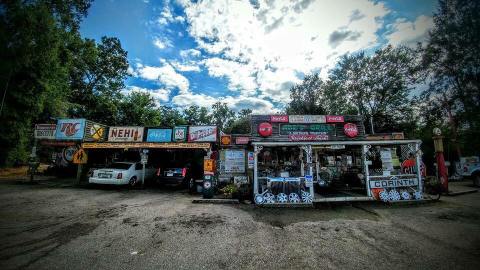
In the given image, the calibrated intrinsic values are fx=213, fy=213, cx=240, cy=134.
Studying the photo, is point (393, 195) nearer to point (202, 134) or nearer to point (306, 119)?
point (306, 119)

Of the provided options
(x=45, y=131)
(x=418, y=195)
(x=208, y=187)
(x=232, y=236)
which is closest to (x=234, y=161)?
(x=208, y=187)

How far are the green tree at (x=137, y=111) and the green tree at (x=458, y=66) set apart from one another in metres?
35.5

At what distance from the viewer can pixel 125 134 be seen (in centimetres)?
1509

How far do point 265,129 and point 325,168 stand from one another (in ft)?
18.6

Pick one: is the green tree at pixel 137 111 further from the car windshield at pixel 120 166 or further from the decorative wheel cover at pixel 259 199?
the decorative wheel cover at pixel 259 199

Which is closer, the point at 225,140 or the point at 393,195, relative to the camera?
the point at 393,195

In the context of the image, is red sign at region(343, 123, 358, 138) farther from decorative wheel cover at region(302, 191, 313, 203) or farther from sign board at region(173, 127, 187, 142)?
sign board at region(173, 127, 187, 142)

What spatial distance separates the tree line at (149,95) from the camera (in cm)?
1670

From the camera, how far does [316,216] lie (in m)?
7.93

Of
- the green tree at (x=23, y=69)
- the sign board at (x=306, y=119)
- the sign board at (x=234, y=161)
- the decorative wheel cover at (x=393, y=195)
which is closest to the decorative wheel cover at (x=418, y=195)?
the decorative wheel cover at (x=393, y=195)

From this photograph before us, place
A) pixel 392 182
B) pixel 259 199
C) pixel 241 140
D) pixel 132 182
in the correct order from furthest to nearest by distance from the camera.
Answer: pixel 241 140 → pixel 132 182 → pixel 392 182 → pixel 259 199

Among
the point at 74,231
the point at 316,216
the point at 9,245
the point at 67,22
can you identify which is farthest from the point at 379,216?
the point at 67,22

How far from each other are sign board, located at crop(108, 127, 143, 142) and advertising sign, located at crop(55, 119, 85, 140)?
1788mm

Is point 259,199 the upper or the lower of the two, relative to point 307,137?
lower
